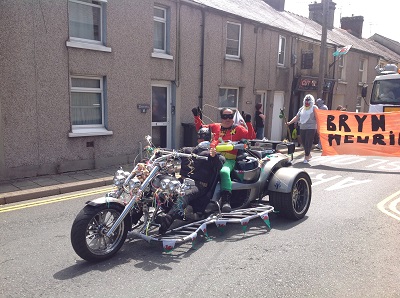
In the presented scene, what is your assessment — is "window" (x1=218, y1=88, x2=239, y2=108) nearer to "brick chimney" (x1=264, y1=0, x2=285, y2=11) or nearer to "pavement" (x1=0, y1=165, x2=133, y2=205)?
"pavement" (x1=0, y1=165, x2=133, y2=205)

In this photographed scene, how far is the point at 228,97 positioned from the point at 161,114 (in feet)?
12.3

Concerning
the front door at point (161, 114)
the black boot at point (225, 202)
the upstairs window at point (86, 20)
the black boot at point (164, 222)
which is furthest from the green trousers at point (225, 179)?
the front door at point (161, 114)

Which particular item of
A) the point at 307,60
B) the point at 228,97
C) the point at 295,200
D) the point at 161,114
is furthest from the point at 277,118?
the point at 295,200

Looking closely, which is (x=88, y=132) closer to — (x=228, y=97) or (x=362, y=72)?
(x=228, y=97)

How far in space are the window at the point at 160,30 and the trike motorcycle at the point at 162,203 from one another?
270 inches

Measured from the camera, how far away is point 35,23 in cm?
848

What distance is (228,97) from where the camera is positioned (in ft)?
48.3

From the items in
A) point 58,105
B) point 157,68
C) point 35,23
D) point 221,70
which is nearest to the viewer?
point 35,23

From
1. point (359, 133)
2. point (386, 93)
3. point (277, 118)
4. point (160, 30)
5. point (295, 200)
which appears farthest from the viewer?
point (277, 118)

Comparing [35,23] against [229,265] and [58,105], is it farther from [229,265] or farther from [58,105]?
[229,265]

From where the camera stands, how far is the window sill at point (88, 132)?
30.8 feet

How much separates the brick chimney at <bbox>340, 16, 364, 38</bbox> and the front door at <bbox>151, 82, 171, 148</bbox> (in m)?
22.5

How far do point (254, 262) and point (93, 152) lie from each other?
6672mm

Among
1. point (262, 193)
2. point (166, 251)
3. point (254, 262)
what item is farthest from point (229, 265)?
point (262, 193)
